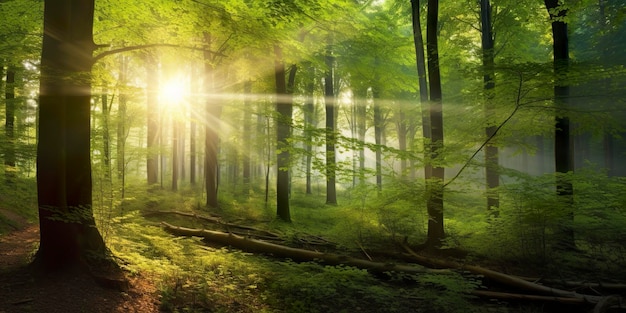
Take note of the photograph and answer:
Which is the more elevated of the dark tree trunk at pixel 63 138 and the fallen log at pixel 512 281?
the dark tree trunk at pixel 63 138

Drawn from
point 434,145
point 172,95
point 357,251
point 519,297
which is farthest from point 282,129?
point 519,297

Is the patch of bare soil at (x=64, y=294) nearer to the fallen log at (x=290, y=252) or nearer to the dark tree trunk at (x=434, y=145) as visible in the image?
the fallen log at (x=290, y=252)

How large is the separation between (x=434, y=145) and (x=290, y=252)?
4951mm

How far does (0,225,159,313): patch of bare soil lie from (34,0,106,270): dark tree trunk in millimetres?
323

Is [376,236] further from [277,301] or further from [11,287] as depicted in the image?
[11,287]

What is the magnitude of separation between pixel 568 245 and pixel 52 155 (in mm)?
12591

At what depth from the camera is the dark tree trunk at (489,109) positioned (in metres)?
8.76

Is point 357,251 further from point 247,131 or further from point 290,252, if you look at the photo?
point 247,131

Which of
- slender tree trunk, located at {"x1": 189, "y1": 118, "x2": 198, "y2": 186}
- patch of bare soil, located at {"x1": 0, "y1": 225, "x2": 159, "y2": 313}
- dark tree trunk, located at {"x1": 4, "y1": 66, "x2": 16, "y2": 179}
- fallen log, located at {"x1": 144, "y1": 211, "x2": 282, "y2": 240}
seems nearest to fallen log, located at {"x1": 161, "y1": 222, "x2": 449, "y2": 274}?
fallen log, located at {"x1": 144, "y1": 211, "x2": 282, "y2": 240}

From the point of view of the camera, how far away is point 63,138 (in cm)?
559

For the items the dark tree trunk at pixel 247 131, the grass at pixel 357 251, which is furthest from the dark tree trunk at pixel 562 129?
the dark tree trunk at pixel 247 131

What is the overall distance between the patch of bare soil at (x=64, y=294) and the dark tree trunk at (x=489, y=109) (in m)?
8.07

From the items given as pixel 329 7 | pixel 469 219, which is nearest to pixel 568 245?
pixel 469 219

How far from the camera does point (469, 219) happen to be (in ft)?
37.6
